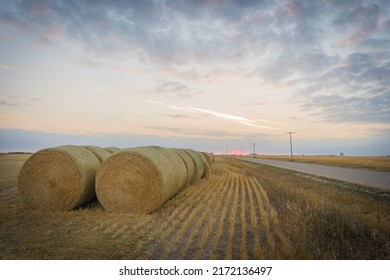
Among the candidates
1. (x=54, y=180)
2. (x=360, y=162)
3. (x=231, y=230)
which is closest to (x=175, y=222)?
(x=231, y=230)

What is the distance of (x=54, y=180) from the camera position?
8.88 meters

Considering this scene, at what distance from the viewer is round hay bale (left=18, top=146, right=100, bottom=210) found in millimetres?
8812

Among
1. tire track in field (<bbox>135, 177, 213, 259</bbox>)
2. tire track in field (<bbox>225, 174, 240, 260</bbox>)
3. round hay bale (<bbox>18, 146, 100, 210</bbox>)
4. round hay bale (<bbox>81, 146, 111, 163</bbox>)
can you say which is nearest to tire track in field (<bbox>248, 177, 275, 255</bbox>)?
tire track in field (<bbox>225, 174, 240, 260</bbox>)

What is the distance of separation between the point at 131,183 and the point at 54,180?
2.25 m

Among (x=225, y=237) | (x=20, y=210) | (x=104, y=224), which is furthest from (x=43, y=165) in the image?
(x=225, y=237)

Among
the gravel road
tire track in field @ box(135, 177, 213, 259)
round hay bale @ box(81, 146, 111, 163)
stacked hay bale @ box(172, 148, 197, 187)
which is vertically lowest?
tire track in field @ box(135, 177, 213, 259)

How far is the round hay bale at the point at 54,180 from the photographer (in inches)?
347

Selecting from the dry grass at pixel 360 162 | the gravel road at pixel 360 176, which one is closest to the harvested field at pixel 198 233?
the gravel road at pixel 360 176

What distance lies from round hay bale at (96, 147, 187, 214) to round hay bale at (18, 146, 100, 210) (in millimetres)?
586

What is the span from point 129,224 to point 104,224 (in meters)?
0.58

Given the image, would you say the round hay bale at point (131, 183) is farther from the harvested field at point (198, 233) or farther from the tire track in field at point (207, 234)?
the tire track in field at point (207, 234)

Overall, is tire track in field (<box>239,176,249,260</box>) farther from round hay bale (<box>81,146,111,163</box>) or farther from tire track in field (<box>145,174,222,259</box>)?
round hay bale (<box>81,146,111,163</box>)

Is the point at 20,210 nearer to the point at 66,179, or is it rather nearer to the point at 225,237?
the point at 66,179

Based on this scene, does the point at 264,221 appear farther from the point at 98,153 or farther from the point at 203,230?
the point at 98,153
